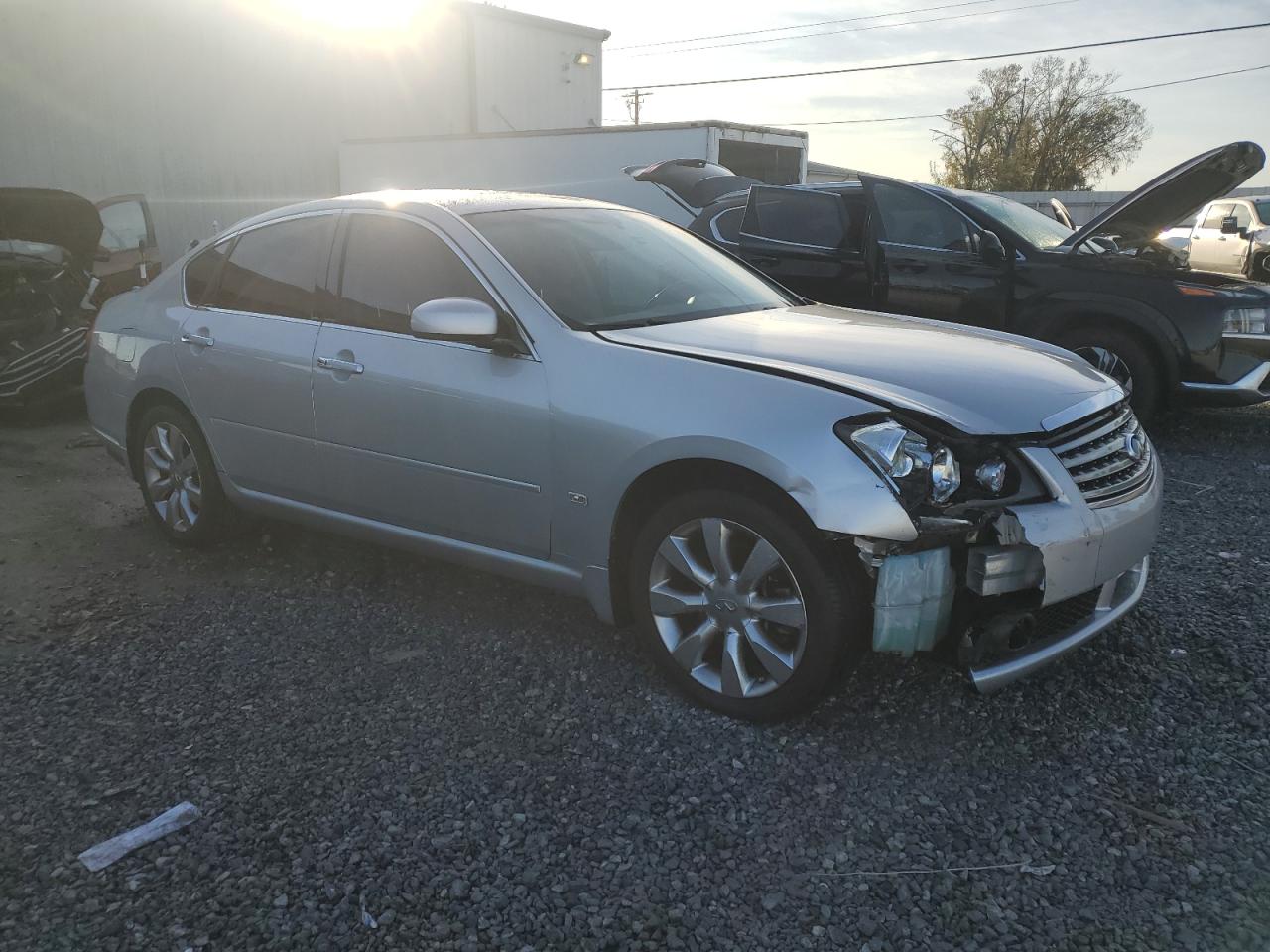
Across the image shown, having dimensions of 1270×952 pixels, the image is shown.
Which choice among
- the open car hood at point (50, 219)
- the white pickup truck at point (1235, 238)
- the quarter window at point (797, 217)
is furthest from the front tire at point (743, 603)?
the white pickup truck at point (1235, 238)

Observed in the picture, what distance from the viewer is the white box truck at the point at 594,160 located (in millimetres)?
11297

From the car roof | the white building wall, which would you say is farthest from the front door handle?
the white building wall

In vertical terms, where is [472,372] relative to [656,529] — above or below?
above

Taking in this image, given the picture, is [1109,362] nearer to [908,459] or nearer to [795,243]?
[795,243]

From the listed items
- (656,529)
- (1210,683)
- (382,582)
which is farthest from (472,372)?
(1210,683)

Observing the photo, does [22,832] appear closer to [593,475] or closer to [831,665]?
[593,475]

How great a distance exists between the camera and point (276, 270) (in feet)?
13.9

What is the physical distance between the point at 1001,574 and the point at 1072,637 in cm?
39

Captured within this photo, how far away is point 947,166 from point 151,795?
2260 inches

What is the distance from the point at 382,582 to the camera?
4.32m

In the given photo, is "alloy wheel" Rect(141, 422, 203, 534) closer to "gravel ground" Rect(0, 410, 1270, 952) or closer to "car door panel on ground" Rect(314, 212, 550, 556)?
"gravel ground" Rect(0, 410, 1270, 952)

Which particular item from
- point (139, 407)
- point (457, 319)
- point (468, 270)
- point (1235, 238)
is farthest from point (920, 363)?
point (1235, 238)

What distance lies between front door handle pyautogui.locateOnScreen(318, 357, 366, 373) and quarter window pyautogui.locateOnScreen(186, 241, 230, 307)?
992 millimetres

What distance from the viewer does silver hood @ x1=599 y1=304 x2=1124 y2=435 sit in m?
2.84
